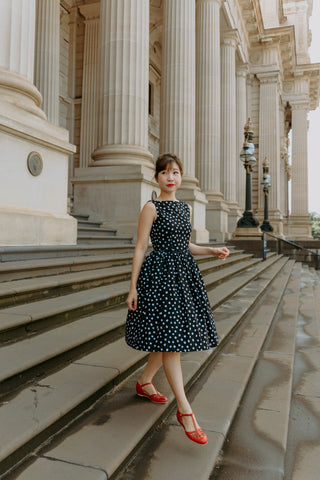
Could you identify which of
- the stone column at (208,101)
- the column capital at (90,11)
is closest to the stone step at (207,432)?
the stone column at (208,101)

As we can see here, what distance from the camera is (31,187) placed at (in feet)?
17.3

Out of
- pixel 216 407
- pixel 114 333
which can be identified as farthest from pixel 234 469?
pixel 114 333

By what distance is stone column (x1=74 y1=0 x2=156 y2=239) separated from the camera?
845 centimetres

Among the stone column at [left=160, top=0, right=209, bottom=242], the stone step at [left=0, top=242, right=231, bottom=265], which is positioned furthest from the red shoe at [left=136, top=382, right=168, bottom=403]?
the stone column at [left=160, top=0, right=209, bottom=242]

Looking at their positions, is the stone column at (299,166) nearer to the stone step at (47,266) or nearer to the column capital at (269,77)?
the column capital at (269,77)

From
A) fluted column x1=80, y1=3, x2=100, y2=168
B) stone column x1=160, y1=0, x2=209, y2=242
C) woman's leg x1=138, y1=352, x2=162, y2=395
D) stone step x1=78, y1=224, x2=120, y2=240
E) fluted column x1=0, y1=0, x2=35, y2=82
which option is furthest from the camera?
fluted column x1=80, y1=3, x2=100, y2=168

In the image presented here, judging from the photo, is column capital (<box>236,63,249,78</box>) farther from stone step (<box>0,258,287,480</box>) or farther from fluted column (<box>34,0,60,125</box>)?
stone step (<box>0,258,287,480</box>)

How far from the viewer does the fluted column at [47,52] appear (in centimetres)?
1134

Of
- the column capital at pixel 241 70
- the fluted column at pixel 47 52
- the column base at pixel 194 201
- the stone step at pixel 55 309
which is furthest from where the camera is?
the column capital at pixel 241 70

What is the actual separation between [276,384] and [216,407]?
0.86 m

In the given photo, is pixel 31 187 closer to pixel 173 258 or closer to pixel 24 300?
pixel 24 300

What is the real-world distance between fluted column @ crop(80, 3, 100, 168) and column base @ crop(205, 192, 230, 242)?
4955 millimetres

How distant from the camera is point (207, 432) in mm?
2383

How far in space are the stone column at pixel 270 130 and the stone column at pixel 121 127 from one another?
59.5 ft
